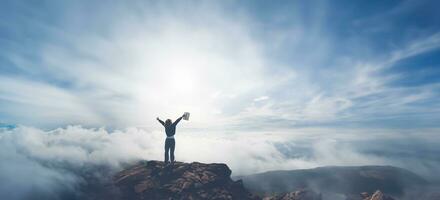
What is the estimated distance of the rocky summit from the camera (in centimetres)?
3155

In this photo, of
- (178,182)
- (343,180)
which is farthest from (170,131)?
(343,180)

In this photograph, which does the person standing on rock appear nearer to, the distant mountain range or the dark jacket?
the dark jacket

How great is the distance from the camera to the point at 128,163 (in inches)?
1828

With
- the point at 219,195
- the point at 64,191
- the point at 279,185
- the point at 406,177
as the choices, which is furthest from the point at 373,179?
the point at 64,191

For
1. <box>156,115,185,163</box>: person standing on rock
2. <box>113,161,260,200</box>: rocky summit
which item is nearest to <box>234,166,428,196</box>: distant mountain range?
<box>113,161,260,200</box>: rocky summit

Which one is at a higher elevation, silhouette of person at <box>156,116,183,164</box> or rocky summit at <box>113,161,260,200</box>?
silhouette of person at <box>156,116,183,164</box>

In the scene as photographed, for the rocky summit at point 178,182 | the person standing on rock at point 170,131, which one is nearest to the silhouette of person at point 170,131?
the person standing on rock at point 170,131

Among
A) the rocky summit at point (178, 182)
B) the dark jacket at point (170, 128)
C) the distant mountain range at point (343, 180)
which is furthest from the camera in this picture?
the distant mountain range at point (343, 180)

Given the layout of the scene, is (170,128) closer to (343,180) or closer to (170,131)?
(170,131)

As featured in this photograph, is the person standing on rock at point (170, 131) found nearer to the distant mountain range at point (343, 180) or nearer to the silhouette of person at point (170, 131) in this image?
the silhouette of person at point (170, 131)

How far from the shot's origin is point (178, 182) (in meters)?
32.6

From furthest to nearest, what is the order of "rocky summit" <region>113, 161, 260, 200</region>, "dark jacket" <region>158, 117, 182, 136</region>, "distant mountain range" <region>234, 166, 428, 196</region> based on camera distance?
1. "distant mountain range" <region>234, 166, 428, 196</region>
2. "dark jacket" <region>158, 117, 182, 136</region>
3. "rocky summit" <region>113, 161, 260, 200</region>

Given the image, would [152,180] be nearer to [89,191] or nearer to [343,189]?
[89,191]

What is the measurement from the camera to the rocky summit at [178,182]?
31.5 m
